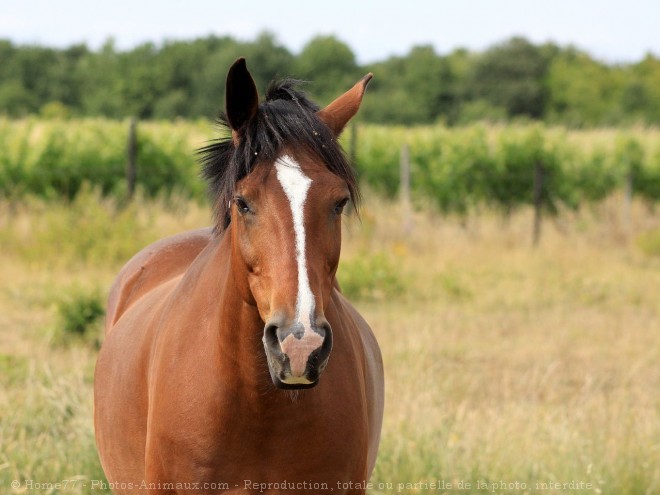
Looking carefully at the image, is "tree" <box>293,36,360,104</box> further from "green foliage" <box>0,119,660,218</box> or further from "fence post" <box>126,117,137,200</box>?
"fence post" <box>126,117,137,200</box>

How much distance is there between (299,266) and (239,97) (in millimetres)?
605

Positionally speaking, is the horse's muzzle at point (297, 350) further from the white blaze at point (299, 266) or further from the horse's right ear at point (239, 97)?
the horse's right ear at point (239, 97)

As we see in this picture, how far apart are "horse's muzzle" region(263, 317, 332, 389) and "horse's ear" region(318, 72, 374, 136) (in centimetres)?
78

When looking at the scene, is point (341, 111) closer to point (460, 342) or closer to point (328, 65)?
point (460, 342)

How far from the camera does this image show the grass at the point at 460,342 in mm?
4613

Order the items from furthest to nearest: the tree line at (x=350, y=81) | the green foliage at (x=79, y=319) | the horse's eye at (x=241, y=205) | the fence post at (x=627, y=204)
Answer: the tree line at (x=350, y=81) < the fence post at (x=627, y=204) < the green foliage at (x=79, y=319) < the horse's eye at (x=241, y=205)

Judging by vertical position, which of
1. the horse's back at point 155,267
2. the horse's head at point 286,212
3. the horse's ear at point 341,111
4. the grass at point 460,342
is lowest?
the grass at point 460,342

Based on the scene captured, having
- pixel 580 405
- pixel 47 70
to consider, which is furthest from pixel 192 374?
pixel 47 70

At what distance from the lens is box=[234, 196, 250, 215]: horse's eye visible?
2458 millimetres

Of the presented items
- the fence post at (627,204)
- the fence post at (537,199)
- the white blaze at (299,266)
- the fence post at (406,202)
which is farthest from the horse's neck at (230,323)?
the fence post at (627,204)

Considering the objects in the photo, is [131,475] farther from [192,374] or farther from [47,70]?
[47,70]

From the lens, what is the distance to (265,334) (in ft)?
7.36

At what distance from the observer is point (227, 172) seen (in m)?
2.60

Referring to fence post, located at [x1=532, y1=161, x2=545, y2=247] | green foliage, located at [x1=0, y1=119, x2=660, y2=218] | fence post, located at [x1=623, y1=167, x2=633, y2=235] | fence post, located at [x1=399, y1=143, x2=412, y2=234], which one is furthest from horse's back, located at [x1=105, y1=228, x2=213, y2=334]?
fence post, located at [x1=623, y1=167, x2=633, y2=235]
